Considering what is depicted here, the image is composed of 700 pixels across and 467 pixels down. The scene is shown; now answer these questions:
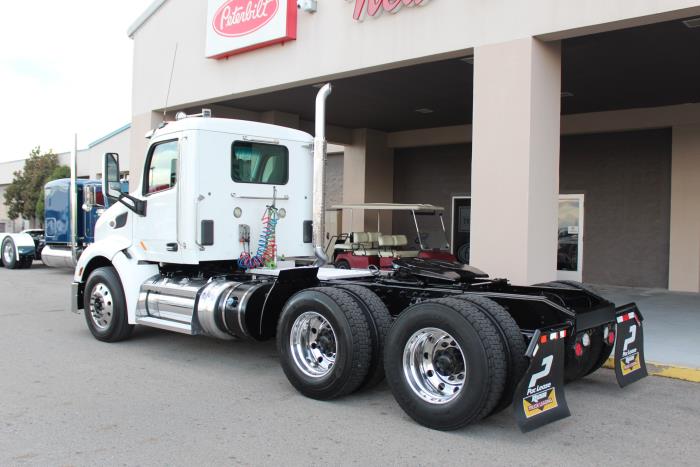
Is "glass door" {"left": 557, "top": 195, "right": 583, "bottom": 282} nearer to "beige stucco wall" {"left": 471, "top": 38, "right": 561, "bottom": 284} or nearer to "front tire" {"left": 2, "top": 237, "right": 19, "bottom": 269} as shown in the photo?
"beige stucco wall" {"left": 471, "top": 38, "right": 561, "bottom": 284}

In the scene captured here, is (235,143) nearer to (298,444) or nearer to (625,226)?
(298,444)

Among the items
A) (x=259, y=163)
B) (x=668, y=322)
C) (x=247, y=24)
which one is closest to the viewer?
(x=259, y=163)

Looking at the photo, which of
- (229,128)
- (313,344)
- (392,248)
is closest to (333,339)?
(313,344)

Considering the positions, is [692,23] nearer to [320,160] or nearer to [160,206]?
[320,160]

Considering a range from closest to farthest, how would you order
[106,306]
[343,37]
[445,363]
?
1. [445,363]
2. [106,306]
3. [343,37]

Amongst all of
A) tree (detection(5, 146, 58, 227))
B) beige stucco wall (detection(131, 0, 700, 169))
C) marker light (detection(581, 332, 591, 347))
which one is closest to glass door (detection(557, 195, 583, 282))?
beige stucco wall (detection(131, 0, 700, 169))

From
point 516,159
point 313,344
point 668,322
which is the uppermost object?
point 516,159

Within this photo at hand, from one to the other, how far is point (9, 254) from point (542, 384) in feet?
61.6

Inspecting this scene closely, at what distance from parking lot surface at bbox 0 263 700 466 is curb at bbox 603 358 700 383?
0.40ft

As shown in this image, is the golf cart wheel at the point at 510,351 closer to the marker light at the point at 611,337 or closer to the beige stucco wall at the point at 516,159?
the marker light at the point at 611,337

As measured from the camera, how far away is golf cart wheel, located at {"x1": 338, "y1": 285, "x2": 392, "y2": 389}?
542cm

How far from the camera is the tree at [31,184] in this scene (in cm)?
3547

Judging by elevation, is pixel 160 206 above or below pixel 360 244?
above

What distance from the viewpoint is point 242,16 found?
12344 millimetres
